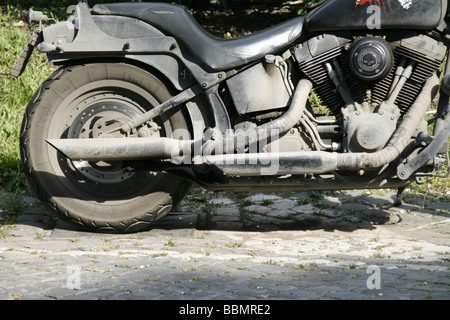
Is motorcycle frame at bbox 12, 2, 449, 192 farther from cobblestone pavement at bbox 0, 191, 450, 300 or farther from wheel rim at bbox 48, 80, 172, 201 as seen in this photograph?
cobblestone pavement at bbox 0, 191, 450, 300

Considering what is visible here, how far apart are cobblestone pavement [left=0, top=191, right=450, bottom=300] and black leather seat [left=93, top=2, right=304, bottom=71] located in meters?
1.33

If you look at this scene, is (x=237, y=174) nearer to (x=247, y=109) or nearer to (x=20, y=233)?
(x=247, y=109)

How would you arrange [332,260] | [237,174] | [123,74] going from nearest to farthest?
[332,260] < [237,174] < [123,74]

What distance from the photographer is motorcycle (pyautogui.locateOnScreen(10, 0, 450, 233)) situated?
5.12m

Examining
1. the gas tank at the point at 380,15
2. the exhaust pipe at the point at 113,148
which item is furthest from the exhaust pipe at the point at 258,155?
the gas tank at the point at 380,15

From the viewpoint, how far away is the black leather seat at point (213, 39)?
5258 millimetres

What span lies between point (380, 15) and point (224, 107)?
128cm

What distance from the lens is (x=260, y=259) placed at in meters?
4.66

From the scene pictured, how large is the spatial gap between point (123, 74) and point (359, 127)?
5.85 ft

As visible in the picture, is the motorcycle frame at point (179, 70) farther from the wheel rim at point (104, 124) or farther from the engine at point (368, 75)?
the engine at point (368, 75)

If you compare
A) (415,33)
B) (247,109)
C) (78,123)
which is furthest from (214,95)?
(415,33)

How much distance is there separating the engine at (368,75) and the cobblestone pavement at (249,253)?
0.82 metres

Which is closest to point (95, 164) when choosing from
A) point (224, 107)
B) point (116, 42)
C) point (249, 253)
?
point (116, 42)
